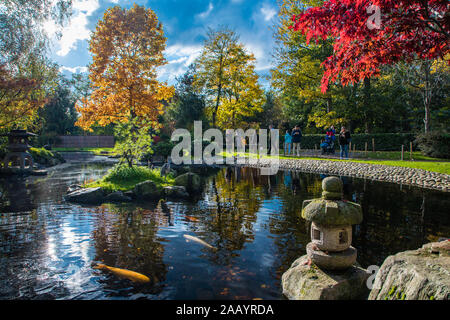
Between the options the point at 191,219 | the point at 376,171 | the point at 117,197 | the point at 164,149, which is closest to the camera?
the point at 191,219

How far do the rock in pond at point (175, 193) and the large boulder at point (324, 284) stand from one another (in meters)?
7.23

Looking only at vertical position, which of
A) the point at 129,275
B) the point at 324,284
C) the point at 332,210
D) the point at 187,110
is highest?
the point at 187,110

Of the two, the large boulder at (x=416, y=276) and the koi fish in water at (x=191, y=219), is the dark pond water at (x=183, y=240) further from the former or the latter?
the large boulder at (x=416, y=276)

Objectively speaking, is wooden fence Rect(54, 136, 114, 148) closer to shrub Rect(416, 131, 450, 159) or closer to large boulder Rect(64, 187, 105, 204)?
large boulder Rect(64, 187, 105, 204)

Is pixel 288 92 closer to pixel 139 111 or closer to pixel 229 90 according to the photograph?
pixel 229 90

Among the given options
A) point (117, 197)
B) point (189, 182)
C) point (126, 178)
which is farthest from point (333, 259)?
point (126, 178)

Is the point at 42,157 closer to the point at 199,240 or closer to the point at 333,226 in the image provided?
the point at 199,240

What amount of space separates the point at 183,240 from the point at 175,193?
4.86 m

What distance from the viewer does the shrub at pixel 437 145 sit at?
19.6 metres

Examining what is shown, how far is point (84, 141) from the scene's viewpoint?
150ft

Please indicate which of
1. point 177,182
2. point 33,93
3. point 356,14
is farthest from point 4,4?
point 356,14

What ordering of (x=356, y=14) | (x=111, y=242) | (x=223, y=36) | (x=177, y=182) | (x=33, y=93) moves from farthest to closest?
(x=223, y=36)
(x=33, y=93)
(x=177, y=182)
(x=111, y=242)
(x=356, y=14)

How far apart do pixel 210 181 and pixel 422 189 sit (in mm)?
9299

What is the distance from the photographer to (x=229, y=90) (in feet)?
115
